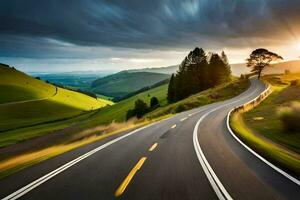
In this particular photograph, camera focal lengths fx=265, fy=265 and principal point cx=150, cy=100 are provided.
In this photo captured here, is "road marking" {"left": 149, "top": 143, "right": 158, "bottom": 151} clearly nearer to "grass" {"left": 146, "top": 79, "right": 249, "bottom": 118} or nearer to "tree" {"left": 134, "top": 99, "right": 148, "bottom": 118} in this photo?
"grass" {"left": 146, "top": 79, "right": 249, "bottom": 118}

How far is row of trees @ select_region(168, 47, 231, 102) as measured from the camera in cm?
7731

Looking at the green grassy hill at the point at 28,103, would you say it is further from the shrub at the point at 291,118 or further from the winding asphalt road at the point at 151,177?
the shrub at the point at 291,118

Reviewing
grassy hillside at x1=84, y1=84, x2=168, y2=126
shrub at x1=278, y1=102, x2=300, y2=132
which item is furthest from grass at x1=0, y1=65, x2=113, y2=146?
shrub at x1=278, y1=102, x2=300, y2=132

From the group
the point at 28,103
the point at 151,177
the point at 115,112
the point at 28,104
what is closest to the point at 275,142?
the point at 151,177

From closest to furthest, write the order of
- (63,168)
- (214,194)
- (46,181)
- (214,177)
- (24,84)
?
(214,194) < (46,181) < (214,177) < (63,168) < (24,84)

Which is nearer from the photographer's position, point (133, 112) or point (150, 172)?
point (150, 172)

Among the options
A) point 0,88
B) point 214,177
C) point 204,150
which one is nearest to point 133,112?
point 204,150

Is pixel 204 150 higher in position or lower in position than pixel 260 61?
lower

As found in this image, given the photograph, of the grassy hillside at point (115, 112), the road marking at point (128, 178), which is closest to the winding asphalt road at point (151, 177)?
the road marking at point (128, 178)

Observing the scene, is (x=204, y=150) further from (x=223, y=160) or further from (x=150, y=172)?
(x=150, y=172)

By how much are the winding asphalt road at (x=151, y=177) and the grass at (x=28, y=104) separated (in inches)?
2713

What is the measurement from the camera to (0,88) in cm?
12888

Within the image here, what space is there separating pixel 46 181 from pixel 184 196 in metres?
4.28

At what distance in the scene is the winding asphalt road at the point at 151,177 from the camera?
7137 millimetres
